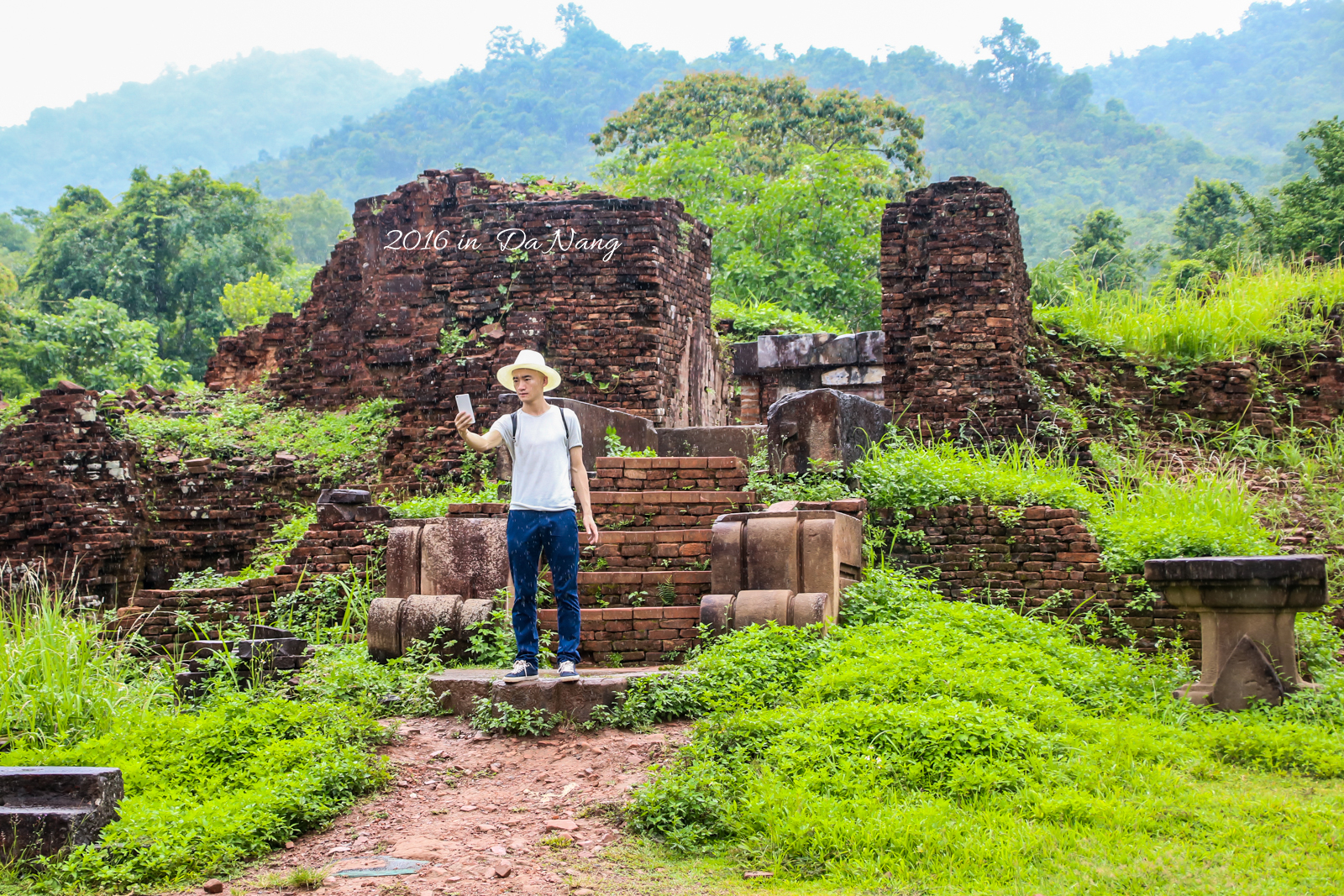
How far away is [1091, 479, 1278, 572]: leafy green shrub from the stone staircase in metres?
2.32

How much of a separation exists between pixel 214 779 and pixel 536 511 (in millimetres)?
1705

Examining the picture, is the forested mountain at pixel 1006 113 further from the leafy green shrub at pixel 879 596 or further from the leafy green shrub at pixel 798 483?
the leafy green shrub at pixel 879 596

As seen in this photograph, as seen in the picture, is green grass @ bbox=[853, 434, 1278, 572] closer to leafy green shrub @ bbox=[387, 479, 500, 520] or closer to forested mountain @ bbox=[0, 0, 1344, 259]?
leafy green shrub @ bbox=[387, 479, 500, 520]

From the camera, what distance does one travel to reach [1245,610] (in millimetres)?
5234

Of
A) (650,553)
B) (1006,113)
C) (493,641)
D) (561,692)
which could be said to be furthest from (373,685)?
(1006,113)

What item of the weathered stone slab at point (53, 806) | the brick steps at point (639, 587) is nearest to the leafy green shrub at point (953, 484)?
the brick steps at point (639, 587)

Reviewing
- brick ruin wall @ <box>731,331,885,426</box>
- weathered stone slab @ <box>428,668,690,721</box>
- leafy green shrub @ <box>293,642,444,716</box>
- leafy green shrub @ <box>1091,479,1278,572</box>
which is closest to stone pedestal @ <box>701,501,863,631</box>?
weathered stone slab @ <box>428,668,690,721</box>

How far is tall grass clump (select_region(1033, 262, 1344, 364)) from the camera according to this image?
10492 mm

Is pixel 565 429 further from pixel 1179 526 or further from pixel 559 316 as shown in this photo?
pixel 559 316

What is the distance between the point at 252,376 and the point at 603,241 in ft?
17.6

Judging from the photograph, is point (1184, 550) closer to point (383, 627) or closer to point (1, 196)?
point (383, 627)

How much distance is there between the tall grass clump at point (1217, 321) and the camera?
10492 mm

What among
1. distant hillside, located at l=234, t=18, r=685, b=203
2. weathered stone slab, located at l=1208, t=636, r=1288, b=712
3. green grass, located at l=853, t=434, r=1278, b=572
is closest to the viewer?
Result: weathered stone slab, located at l=1208, t=636, r=1288, b=712

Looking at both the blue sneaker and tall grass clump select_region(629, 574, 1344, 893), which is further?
the blue sneaker
